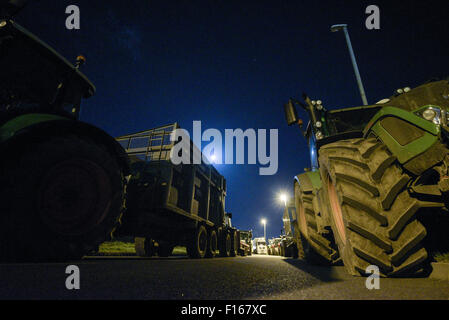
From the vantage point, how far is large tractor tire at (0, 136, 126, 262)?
86.8 inches

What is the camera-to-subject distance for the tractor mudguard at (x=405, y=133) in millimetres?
1835

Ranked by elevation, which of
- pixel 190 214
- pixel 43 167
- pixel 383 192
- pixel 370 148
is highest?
pixel 370 148

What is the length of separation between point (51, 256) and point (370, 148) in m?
3.38

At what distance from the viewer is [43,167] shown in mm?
2430

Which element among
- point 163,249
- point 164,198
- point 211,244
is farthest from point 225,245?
point 164,198

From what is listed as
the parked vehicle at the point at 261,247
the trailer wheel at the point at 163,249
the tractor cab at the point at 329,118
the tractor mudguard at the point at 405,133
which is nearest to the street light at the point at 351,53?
the tractor cab at the point at 329,118

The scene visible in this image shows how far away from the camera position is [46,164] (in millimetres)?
2459

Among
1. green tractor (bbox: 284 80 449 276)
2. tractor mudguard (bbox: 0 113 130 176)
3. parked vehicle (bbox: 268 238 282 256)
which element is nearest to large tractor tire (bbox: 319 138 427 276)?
green tractor (bbox: 284 80 449 276)

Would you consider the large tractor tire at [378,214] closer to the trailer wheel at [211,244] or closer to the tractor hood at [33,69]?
the tractor hood at [33,69]

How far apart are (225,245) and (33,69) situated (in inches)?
351

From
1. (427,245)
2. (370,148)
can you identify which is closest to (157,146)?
(370,148)

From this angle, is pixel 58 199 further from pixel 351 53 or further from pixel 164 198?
pixel 351 53

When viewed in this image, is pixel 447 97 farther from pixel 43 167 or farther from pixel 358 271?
pixel 43 167

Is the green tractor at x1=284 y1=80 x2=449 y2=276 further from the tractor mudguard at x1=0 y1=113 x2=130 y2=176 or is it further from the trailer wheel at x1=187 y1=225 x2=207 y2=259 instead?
the trailer wheel at x1=187 y1=225 x2=207 y2=259
